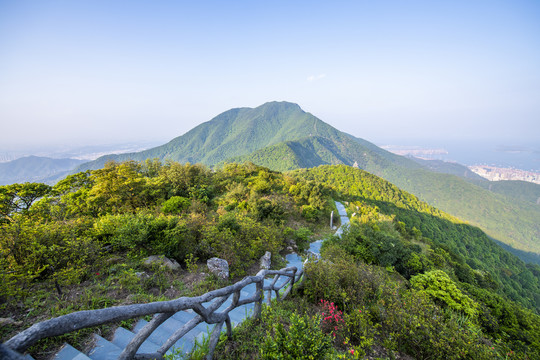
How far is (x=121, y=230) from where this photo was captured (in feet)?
16.8

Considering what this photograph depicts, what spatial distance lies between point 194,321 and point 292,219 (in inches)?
416

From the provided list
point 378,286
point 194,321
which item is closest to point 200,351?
point 194,321

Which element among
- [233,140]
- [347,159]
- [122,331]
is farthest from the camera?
[233,140]

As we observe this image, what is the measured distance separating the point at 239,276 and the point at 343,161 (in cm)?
15608

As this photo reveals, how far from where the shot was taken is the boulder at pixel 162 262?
4.92 meters

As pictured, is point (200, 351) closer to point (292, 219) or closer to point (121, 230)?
point (121, 230)

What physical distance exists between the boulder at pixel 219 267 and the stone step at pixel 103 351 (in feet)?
9.21

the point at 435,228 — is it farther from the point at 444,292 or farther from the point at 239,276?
the point at 239,276

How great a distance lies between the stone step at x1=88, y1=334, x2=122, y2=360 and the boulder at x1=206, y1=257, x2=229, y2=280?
281 cm

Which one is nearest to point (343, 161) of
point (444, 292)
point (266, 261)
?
point (444, 292)

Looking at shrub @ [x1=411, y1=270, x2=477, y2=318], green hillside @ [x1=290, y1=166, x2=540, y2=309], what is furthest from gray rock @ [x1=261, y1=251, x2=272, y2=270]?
green hillside @ [x1=290, y1=166, x2=540, y2=309]

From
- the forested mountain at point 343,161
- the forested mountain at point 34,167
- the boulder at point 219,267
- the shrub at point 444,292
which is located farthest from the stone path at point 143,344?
the forested mountain at point 34,167

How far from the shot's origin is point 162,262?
16.4ft

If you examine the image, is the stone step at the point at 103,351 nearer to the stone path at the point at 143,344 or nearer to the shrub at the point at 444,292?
the stone path at the point at 143,344
